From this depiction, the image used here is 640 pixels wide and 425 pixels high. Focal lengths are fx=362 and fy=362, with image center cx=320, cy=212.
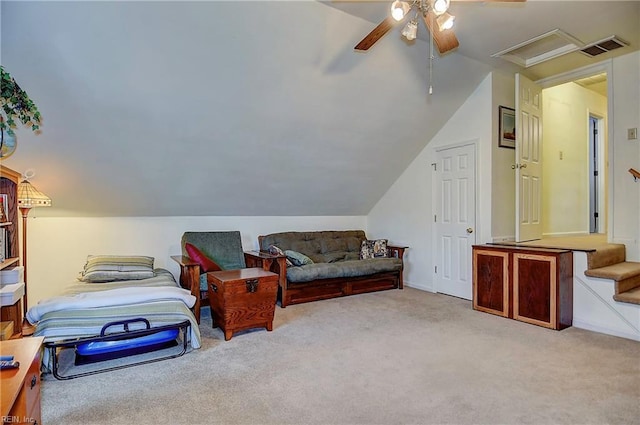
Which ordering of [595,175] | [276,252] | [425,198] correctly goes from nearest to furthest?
[276,252]
[425,198]
[595,175]

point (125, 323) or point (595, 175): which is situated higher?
point (595, 175)

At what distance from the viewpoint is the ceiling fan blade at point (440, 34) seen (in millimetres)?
2332

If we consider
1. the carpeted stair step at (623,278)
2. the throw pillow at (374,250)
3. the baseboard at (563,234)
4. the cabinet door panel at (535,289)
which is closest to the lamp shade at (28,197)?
the throw pillow at (374,250)

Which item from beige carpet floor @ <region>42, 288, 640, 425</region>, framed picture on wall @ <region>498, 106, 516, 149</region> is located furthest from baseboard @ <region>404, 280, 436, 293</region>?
framed picture on wall @ <region>498, 106, 516, 149</region>

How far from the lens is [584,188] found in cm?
587

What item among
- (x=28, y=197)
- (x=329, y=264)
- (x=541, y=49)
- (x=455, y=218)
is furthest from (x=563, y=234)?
(x=28, y=197)

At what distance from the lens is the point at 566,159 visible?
5.62m

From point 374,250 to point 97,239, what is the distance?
11.6 ft

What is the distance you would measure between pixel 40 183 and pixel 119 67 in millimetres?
1694

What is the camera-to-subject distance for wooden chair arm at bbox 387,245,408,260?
5055mm

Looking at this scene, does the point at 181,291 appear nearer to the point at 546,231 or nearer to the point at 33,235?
the point at 33,235

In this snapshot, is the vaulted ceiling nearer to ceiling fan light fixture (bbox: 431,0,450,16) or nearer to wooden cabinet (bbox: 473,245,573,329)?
ceiling fan light fixture (bbox: 431,0,450,16)

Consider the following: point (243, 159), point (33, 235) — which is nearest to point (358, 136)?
point (243, 159)

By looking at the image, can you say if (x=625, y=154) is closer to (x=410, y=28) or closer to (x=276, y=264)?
(x=410, y=28)
